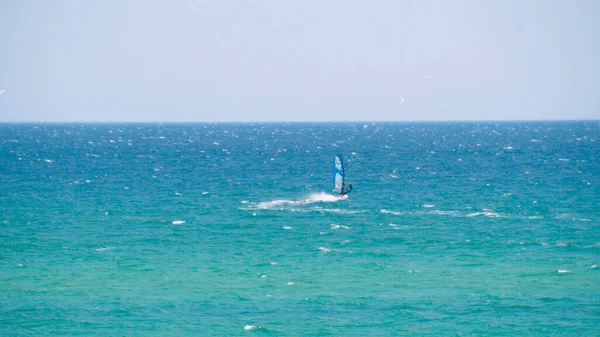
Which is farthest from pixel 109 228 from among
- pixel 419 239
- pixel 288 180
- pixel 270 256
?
pixel 288 180

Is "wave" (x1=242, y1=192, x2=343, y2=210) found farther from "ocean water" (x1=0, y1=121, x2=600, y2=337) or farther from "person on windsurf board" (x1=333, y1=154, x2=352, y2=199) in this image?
"person on windsurf board" (x1=333, y1=154, x2=352, y2=199)

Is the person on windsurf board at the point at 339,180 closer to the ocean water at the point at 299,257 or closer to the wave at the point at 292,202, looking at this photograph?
the wave at the point at 292,202

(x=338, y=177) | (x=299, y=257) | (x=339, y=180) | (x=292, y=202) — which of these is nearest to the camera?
(x=299, y=257)

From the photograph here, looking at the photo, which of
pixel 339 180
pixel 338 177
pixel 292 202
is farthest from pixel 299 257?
pixel 339 180

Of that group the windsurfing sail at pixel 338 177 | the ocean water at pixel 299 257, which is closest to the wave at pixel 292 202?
the ocean water at pixel 299 257

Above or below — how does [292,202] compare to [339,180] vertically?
below

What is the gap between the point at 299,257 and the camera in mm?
51531

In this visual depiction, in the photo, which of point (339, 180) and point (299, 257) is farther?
point (339, 180)

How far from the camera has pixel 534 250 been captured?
53.7m

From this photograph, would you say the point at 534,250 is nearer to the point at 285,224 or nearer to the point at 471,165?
the point at 285,224

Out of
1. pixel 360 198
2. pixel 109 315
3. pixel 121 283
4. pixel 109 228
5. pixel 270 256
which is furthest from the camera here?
pixel 360 198

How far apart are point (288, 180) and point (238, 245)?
157ft

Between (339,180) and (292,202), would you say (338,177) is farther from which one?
(292,202)

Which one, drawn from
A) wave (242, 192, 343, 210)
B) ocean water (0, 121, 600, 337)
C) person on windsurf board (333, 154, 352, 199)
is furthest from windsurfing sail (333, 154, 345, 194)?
ocean water (0, 121, 600, 337)
